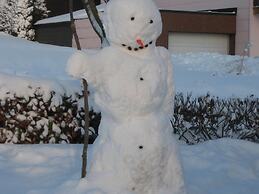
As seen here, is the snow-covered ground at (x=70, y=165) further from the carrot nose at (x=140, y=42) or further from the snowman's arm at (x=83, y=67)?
the carrot nose at (x=140, y=42)

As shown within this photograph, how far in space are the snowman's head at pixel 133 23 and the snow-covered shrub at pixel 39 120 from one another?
301 cm

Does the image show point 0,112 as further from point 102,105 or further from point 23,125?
point 102,105

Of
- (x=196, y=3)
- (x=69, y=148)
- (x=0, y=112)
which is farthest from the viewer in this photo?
(x=196, y=3)

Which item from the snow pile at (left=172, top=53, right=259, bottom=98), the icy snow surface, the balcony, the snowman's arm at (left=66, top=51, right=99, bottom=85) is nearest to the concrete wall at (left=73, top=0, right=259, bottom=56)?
the balcony

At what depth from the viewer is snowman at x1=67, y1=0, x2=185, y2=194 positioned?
4418mm

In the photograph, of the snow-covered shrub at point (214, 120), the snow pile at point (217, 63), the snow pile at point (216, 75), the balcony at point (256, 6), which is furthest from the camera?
the balcony at point (256, 6)

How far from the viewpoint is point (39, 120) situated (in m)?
7.36

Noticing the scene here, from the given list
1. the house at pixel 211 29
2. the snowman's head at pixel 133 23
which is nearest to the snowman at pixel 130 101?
the snowman's head at pixel 133 23

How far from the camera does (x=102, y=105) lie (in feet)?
15.0

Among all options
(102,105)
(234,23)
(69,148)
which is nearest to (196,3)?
(234,23)

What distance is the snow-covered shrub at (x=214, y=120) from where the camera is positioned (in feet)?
27.1

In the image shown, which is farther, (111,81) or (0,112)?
(0,112)

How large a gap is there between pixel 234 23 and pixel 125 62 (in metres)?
22.1

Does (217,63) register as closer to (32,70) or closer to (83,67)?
(32,70)
